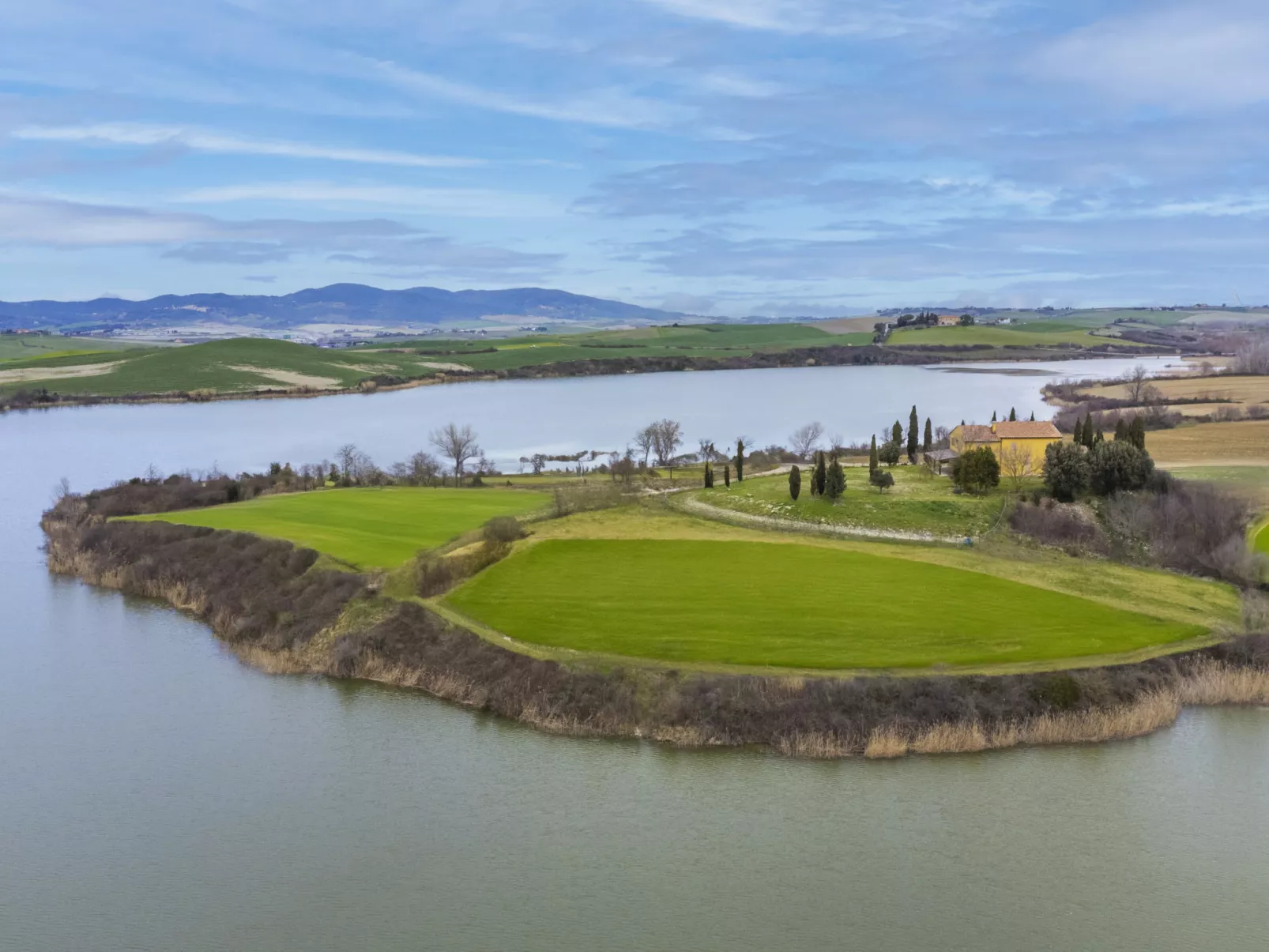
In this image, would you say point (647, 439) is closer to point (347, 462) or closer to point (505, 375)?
point (347, 462)

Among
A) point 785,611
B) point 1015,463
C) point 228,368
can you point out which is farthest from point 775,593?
point 228,368

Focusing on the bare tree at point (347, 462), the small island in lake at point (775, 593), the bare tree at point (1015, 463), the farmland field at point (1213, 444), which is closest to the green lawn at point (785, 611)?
the small island in lake at point (775, 593)

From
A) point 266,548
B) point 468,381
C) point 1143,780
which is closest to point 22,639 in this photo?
point 266,548

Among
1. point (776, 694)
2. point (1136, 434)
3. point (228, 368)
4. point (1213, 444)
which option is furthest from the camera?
point (228, 368)

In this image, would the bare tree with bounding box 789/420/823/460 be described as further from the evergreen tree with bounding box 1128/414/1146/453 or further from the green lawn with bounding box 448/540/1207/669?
the green lawn with bounding box 448/540/1207/669

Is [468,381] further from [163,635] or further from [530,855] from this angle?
[530,855]
